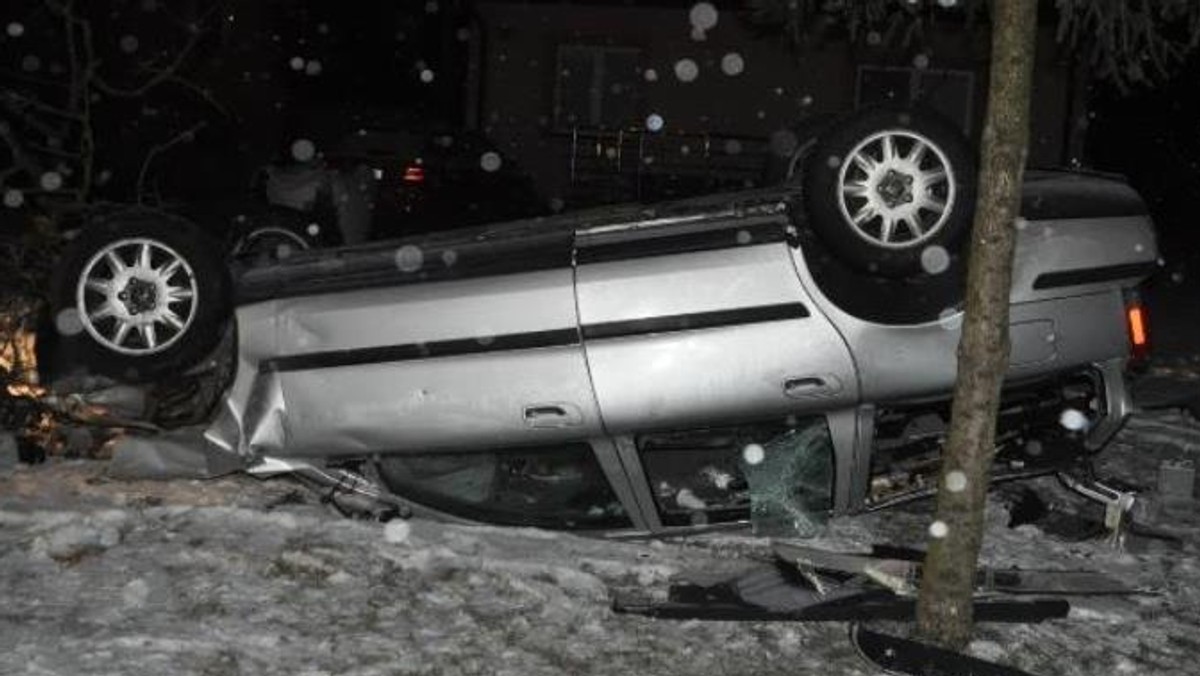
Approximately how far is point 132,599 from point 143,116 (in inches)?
592

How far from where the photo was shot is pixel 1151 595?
14.0 feet

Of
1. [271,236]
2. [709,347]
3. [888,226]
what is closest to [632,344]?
[709,347]

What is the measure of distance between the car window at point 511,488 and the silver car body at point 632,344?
0.24 meters

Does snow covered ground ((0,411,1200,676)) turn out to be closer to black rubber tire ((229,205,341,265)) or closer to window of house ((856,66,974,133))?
black rubber tire ((229,205,341,265))

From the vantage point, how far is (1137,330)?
4.43 m

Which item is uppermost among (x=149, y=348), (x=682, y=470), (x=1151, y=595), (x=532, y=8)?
(x=532, y=8)

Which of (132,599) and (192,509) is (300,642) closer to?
(132,599)

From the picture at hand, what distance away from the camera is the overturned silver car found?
4105 millimetres

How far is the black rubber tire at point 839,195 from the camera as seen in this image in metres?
4.08

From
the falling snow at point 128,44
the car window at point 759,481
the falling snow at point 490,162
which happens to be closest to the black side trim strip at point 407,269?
the car window at point 759,481

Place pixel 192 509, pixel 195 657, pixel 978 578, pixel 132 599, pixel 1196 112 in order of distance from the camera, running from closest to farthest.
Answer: pixel 195 657 → pixel 132 599 → pixel 978 578 → pixel 192 509 → pixel 1196 112

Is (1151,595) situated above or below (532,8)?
below

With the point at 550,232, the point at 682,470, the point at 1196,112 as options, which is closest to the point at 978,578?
the point at 682,470

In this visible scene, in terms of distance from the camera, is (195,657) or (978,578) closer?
(195,657)
